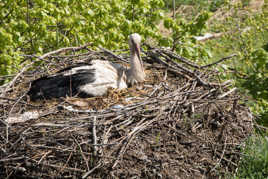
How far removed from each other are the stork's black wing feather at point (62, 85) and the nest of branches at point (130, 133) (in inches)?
4.4

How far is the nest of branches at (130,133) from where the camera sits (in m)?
3.63

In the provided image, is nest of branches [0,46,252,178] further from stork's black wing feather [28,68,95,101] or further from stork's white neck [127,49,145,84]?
stork's white neck [127,49,145,84]

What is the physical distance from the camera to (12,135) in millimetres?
3822

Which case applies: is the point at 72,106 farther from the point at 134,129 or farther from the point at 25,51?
the point at 25,51

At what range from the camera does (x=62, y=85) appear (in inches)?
184

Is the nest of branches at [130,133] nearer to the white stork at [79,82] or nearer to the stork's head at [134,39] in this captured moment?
the white stork at [79,82]

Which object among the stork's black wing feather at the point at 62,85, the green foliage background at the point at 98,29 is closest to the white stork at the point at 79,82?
the stork's black wing feather at the point at 62,85

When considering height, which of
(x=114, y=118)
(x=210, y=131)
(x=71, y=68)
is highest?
(x=71, y=68)

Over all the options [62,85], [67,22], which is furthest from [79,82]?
[67,22]

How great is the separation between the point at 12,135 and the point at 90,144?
97 centimetres

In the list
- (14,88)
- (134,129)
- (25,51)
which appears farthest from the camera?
(25,51)

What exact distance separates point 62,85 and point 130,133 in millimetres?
1452

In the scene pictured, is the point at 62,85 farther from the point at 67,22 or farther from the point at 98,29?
the point at 98,29

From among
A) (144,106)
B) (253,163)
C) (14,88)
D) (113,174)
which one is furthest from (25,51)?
(253,163)
